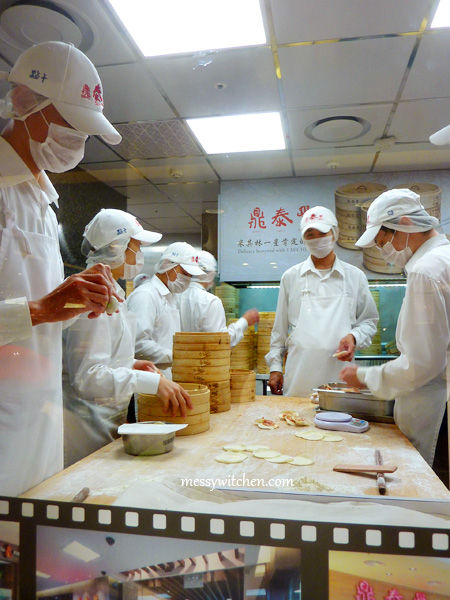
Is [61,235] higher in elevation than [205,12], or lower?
lower

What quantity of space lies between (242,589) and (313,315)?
64 cm

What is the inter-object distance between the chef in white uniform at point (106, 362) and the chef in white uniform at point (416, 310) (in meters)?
0.50

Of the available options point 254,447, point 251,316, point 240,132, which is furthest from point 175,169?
point 254,447

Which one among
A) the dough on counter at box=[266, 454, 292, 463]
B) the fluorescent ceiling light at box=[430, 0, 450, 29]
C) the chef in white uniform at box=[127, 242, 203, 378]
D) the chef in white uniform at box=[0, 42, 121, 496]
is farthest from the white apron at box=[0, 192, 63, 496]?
the fluorescent ceiling light at box=[430, 0, 450, 29]

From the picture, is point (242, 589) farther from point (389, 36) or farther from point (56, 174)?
point (389, 36)

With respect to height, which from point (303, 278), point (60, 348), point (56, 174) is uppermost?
point (56, 174)

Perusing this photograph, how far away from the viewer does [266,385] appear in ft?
3.92

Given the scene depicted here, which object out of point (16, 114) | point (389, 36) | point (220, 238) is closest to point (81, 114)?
point (16, 114)

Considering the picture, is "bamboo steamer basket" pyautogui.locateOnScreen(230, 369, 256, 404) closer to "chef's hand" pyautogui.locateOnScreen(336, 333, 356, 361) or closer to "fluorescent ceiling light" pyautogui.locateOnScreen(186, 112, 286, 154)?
"chef's hand" pyautogui.locateOnScreen(336, 333, 356, 361)

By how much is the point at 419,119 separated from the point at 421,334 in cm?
41

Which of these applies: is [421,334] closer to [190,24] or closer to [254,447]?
[254,447]

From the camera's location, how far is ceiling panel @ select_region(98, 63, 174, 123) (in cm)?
84

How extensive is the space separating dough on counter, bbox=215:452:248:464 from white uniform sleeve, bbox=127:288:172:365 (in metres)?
0.38

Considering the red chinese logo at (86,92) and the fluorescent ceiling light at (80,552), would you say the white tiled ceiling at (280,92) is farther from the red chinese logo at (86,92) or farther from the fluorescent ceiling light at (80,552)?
the fluorescent ceiling light at (80,552)
